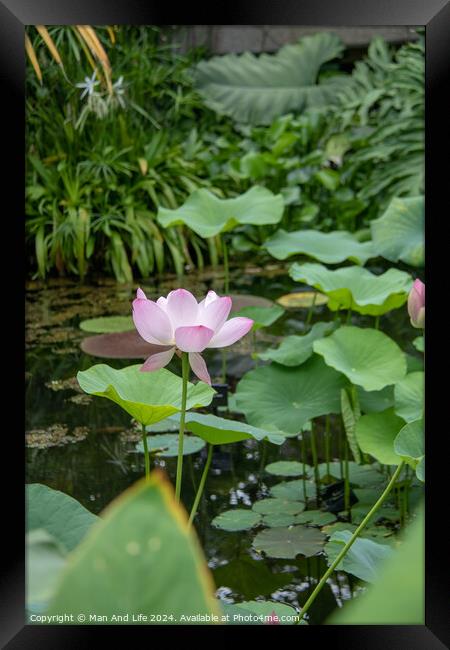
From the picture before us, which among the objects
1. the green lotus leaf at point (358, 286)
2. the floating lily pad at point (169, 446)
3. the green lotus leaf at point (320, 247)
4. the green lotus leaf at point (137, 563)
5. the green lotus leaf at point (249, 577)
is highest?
the green lotus leaf at point (320, 247)

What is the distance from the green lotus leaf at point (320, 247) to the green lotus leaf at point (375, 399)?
29 cm

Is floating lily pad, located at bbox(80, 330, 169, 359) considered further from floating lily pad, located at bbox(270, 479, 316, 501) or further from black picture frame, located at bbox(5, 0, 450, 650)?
black picture frame, located at bbox(5, 0, 450, 650)

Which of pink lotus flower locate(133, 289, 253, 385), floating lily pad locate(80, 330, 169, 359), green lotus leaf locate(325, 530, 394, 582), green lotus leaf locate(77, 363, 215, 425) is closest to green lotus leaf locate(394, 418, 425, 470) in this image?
green lotus leaf locate(325, 530, 394, 582)

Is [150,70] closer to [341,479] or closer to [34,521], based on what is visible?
[341,479]

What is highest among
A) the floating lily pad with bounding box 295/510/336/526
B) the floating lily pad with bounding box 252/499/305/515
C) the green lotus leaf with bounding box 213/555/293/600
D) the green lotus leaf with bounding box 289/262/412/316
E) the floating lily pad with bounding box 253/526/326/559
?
the green lotus leaf with bounding box 289/262/412/316

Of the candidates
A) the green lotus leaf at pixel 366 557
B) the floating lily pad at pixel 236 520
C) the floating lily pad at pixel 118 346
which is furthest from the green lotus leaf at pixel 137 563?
the floating lily pad at pixel 118 346

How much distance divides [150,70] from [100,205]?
1.25m

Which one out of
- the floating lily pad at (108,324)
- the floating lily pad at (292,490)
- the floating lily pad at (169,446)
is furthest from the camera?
the floating lily pad at (108,324)

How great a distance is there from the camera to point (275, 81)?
5.25 metres

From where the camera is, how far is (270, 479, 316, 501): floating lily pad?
1592mm

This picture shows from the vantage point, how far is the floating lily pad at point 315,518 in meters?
1.49

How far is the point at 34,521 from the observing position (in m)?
0.74

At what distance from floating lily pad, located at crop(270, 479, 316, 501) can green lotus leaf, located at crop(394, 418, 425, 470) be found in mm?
666

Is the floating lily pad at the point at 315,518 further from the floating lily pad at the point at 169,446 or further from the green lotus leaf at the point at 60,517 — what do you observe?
the green lotus leaf at the point at 60,517
